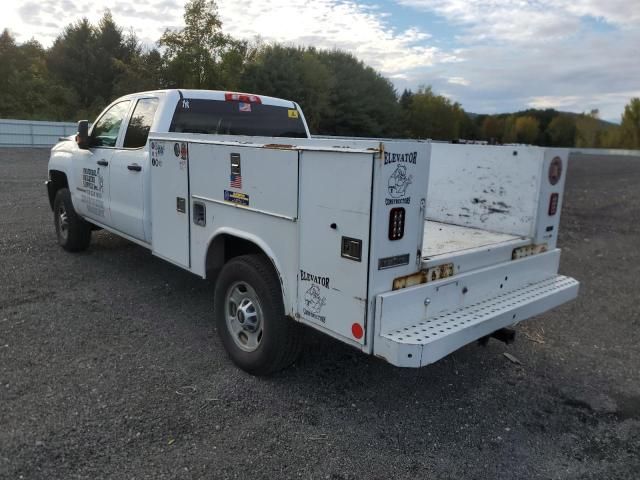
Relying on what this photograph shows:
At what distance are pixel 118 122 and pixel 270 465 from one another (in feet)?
14.3

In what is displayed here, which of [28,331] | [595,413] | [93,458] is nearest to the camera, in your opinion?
[93,458]

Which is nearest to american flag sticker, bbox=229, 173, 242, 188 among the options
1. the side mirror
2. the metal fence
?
the side mirror

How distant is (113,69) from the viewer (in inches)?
1555

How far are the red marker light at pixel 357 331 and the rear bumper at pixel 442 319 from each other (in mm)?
98

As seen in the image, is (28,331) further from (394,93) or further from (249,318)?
(394,93)

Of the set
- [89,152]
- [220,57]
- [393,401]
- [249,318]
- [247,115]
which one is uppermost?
[220,57]

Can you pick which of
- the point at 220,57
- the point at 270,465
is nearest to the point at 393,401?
the point at 270,465

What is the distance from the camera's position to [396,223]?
9.86 feet

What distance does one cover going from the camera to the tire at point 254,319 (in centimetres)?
362

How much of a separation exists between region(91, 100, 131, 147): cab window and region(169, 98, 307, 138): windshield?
0.98 m

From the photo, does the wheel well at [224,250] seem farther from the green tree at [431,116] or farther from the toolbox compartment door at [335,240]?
the green tree at [431,116]

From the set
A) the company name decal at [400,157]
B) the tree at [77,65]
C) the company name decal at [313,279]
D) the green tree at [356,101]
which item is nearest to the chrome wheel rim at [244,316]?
the company name decal at [313,279]

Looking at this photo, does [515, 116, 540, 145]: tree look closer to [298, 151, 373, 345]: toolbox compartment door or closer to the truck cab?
the truck cab

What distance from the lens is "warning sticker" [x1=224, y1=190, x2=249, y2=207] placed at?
376 centimetres
